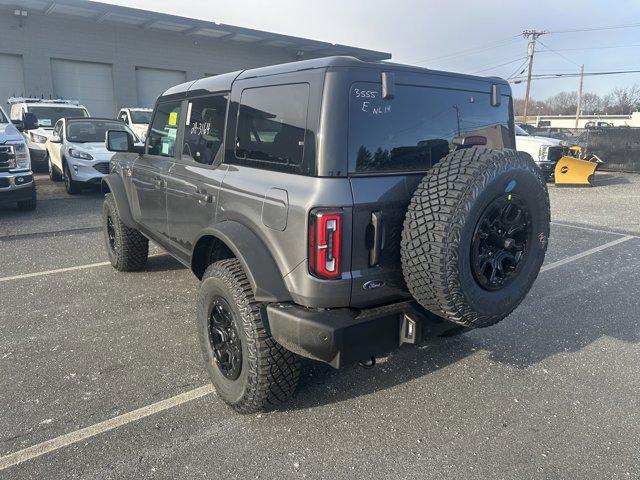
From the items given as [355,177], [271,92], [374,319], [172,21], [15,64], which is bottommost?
[374,319]

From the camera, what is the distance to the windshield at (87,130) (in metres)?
10.2

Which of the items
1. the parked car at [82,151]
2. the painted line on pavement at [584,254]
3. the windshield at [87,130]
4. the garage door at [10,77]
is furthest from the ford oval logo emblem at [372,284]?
the garage door at [10,77]

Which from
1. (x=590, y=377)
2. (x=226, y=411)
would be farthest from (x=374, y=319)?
(x=590, y=377)

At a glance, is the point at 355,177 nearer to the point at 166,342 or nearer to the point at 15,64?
the point at 166,342

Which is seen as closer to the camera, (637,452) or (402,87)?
(637,452)

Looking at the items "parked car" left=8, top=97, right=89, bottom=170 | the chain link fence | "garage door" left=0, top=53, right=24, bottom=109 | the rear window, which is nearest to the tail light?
the rear window

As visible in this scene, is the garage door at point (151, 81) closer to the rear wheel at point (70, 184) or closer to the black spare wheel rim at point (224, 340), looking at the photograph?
the rear wheel at point (70, 184)

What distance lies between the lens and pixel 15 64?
58.6 feet

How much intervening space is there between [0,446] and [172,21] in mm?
20813

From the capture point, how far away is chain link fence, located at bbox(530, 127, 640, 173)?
54.6 ft

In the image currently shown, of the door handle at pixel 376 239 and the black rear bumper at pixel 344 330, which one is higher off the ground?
the door handle at pixel 376 239

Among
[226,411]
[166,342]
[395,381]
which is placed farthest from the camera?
[166,342]

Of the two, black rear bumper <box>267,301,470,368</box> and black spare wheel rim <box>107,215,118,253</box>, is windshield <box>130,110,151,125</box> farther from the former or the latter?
black rear bumper <box>267,301,470,368</box>

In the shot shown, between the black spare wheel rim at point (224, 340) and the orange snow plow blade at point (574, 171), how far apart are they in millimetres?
12722
